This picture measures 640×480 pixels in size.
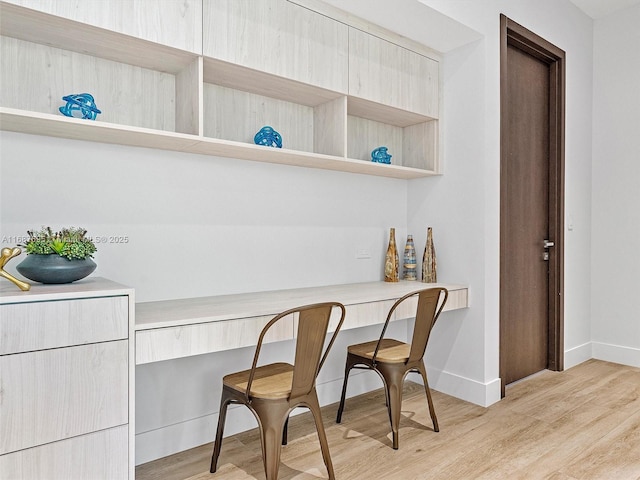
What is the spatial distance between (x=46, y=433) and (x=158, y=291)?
83cm

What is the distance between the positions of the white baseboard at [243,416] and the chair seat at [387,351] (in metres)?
0.51

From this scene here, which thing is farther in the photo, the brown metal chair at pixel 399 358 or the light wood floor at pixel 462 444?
the brown metal chair at pixel 399 358

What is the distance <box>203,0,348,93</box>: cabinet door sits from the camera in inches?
82.7

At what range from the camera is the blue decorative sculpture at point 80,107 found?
1.83 meters

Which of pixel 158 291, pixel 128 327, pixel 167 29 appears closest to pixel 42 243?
pixel 128 327

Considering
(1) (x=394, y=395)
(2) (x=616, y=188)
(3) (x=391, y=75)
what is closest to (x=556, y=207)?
(2) (x=616, y=188)

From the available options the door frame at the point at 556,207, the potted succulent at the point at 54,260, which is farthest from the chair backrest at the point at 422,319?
the door frame at the point at 556,207

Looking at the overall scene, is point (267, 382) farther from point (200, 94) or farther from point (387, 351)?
point (200, 94)

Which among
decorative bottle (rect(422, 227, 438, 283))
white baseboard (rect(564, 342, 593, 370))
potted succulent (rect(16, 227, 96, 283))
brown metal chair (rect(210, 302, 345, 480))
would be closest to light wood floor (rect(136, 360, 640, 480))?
brown metal chair (rect(210, 302, 345, 480))

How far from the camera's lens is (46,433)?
4.87 feet

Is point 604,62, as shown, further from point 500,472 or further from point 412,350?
point 500,472

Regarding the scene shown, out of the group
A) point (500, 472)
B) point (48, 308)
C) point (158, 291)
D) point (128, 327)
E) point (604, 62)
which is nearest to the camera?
point (48, 308)

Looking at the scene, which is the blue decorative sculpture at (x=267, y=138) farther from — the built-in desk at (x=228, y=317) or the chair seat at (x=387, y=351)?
the chair seat at (x=387, y=351)

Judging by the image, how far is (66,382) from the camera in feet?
4.96
